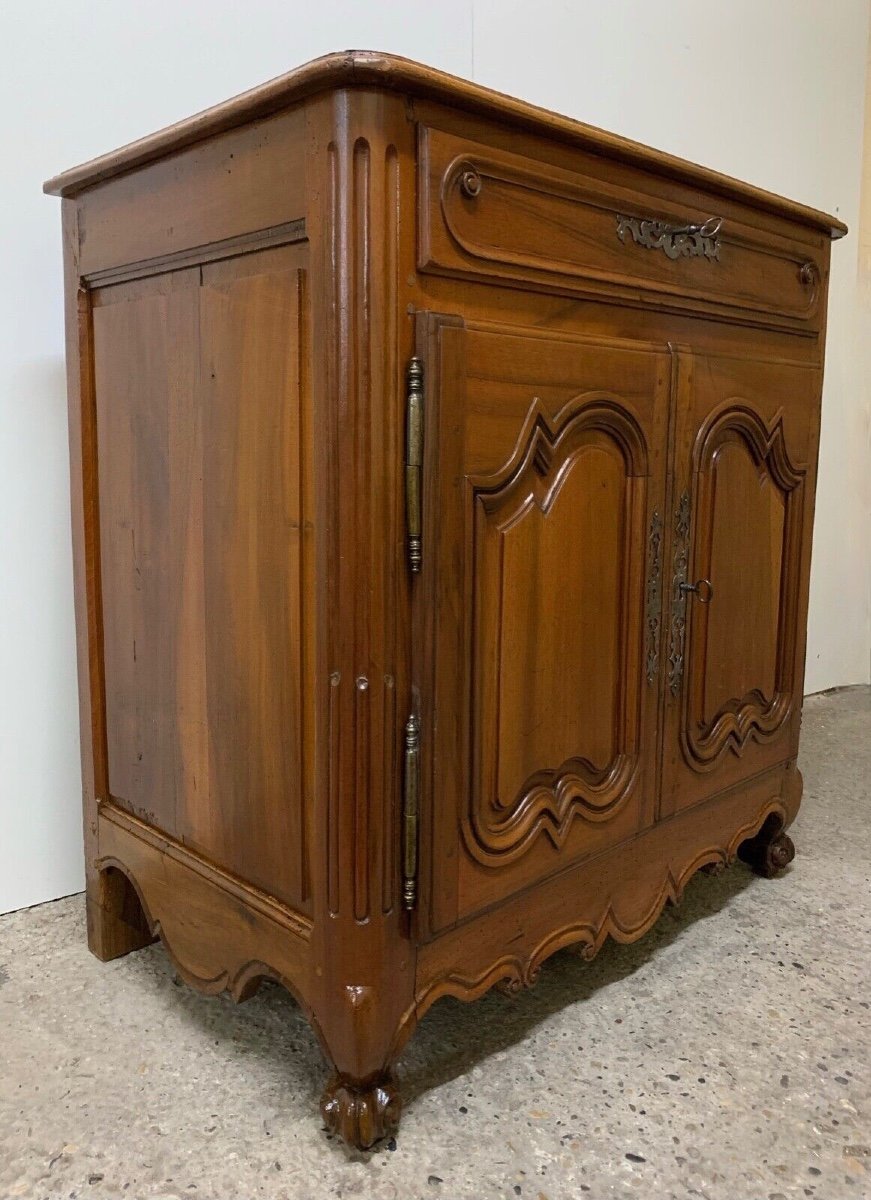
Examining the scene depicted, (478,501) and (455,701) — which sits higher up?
(478,501)

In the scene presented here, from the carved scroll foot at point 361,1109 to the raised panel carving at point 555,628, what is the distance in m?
0.24

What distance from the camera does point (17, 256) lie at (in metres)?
1.35

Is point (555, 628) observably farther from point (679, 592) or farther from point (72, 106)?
point (72, 106)

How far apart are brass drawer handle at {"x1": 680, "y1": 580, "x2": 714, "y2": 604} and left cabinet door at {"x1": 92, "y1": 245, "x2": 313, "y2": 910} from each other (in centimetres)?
54

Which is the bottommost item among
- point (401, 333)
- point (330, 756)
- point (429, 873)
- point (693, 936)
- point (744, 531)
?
point (693, 936)

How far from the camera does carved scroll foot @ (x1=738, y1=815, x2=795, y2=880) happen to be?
1590 millimetres

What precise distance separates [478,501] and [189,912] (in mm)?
594

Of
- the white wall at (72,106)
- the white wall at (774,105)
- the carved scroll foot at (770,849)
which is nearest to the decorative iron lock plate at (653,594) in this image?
the carved scroll foot at (770,849)

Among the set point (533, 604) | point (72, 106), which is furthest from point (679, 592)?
point (72, 106)

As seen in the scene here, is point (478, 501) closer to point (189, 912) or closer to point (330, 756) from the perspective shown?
point (330, 756)

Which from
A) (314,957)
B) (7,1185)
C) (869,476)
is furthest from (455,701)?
(869,476)

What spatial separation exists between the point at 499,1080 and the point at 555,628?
493 mm

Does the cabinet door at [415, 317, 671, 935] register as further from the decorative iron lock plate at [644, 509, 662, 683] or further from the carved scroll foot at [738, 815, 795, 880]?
the carved scroll foot at [738, 815, 795, 880]

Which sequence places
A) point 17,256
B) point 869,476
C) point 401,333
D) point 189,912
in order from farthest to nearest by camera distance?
point 869,476
point 17,256
point 189,912
point 401,333
